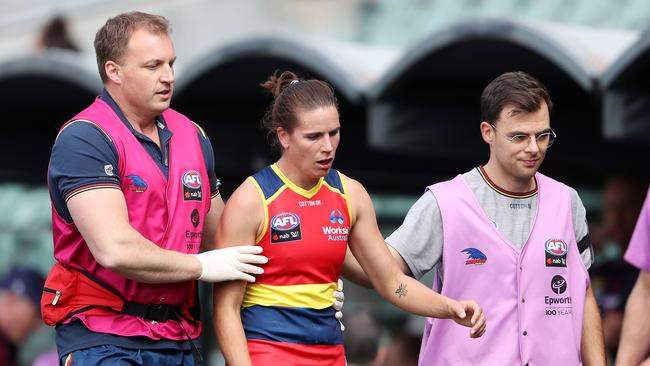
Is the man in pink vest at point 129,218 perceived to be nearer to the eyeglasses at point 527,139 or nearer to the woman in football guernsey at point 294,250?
the woman in football guernsey at point 294,250

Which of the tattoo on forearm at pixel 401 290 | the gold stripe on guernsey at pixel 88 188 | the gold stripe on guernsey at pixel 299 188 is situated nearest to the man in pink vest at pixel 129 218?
the gold stripe on guernsey at pixel 88 188

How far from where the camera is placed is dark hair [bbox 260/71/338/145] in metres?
5.66

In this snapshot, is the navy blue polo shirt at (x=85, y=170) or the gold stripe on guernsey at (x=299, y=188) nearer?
the navy blue polo shirt at (x=85, y=170)

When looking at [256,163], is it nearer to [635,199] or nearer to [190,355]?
[635,199]

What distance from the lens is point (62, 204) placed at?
5441 millimetres

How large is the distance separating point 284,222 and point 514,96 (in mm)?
1106

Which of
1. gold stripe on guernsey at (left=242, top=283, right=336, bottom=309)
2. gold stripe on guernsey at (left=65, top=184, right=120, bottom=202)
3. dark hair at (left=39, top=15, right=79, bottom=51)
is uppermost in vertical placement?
dark hair at (left=39, top=15, right=79, bottom=51)

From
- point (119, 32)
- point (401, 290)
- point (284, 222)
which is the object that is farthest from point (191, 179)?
point (401, 290)

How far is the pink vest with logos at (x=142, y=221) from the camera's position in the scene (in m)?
5.45

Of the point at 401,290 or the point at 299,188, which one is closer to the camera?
the point at 299,188

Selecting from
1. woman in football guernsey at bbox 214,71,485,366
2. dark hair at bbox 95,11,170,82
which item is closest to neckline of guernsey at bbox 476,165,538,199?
woman in football guernsey at bbox 214,71,485,366

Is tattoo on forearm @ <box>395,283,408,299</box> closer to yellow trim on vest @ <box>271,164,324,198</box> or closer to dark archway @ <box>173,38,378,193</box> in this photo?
yellow trim on vest @ <box>271,164,324,198</box>

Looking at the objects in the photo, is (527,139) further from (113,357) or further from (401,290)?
(113,357)

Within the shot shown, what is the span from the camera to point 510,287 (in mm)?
5926
